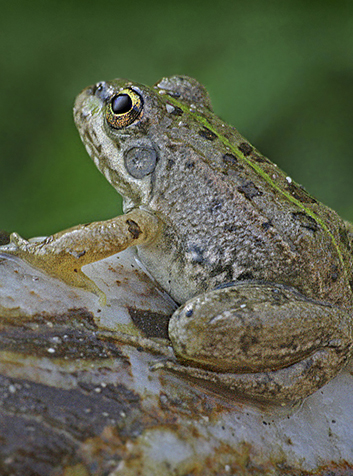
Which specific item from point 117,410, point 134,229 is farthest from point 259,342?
point 134,229

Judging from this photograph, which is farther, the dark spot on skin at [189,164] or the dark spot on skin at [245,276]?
the dark spot on skin at [189,164]

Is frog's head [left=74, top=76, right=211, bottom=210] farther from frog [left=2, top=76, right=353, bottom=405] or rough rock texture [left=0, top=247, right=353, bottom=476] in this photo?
rough rock texture [left=0, top=247, right=353, bottom=476]

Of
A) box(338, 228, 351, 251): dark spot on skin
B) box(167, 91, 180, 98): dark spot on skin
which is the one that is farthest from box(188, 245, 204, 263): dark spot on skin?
box(167, 91, 180, 98): dark spot on skin

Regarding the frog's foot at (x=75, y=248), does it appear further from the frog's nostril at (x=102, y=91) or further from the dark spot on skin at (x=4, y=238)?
the frog's nostril at (x=102, y=91)

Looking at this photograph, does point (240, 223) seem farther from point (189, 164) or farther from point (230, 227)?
point (189, 164)

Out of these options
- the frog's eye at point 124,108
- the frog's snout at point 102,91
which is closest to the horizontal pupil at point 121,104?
the frog's eye at point 124,108

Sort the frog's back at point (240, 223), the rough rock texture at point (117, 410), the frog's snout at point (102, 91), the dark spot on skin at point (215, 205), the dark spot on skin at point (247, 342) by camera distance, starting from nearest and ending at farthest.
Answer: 1. the rough rock texture at point (117, 410)
2. the dark spot on skin at point (247, 342)
3. the frog's back at point (240, 223)
4. the dark spot on skin at point (215, 205)
5. the frog's snout at point (102, 91)
